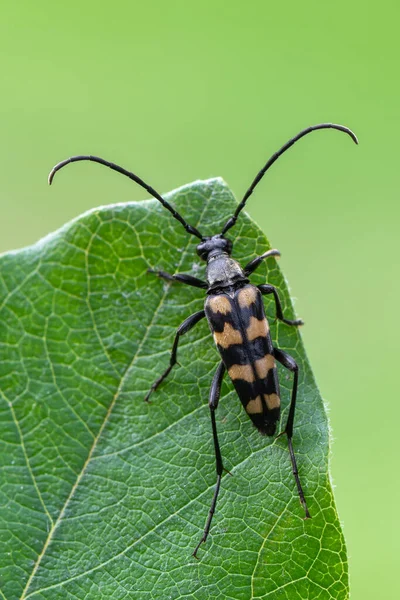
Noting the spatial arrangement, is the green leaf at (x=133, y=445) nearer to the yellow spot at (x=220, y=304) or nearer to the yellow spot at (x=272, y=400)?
the yellow spot at (x=272, y=400)

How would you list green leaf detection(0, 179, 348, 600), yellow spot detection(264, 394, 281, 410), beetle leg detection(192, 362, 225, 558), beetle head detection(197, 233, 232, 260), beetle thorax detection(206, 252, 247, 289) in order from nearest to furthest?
green leaf detection(0, 179, 348, 600) → beetle leg detection(192, 362, 225, 558) → yellow spot detection(264, 394, 281, 410) → beetle head detection(197, 233, 232, 260) → beetle thorax detection(206, 252, 247, 289)

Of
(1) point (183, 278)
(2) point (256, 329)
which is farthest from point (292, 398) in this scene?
(1) point (183, 278)

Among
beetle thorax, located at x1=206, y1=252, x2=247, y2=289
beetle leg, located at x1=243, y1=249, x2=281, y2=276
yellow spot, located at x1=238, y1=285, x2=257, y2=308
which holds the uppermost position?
beetle thorax, located at x1=206, y1=252, x2=247, y2=289

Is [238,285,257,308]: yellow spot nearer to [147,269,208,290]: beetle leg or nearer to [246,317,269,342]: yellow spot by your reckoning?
[246,317,269,342]: yellow spot

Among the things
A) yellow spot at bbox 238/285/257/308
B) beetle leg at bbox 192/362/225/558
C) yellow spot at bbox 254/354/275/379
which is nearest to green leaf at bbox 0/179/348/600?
beetle leg at bbox 192/362/225/558

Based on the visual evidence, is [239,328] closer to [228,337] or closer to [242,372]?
[228,337]

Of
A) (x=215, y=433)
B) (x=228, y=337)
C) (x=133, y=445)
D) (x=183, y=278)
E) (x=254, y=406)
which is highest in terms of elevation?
(x=183, y=278)

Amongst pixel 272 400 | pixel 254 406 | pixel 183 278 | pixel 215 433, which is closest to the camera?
pixel 215 433

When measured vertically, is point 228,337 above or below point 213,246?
below

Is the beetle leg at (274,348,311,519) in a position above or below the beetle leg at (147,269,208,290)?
below
